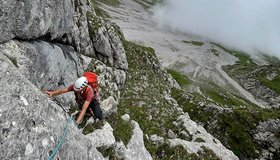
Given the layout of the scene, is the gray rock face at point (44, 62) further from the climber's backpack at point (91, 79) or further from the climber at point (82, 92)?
the climber's backpack at point (91, 79)

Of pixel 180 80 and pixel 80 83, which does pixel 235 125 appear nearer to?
pixel 80 83

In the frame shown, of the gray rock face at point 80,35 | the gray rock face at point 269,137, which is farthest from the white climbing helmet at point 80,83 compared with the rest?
the gray rock face at point 269,137

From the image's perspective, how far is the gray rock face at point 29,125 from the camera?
11383 mm

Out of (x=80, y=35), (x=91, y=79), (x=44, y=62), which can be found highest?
(x=91, y=79)

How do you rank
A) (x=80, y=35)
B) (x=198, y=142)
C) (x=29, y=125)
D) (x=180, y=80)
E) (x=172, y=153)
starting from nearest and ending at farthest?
(x=29, y=125) → (x=172, y=153) → (x=198, y=142) → (x=80, y=35) → (x=180, y=80)

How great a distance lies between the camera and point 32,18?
25.4 meters

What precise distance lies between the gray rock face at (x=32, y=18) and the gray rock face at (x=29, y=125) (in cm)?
926

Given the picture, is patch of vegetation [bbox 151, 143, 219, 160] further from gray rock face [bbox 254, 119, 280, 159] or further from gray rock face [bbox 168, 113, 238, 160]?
gray rock face [bbox 254, 119, 280, 159]

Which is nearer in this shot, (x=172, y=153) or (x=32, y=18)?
(x=32, y=18)

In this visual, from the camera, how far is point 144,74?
67125mm

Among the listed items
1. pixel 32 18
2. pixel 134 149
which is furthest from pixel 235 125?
pixel 32 18

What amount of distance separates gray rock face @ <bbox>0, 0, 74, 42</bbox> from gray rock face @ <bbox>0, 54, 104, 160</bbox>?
30.4 ft

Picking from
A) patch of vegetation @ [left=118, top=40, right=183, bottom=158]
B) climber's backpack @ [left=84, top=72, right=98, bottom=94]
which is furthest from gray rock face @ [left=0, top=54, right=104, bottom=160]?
patch of vegetation @ [left=118, top=40, right=183, bottom=158]

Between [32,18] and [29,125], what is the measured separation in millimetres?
15657
